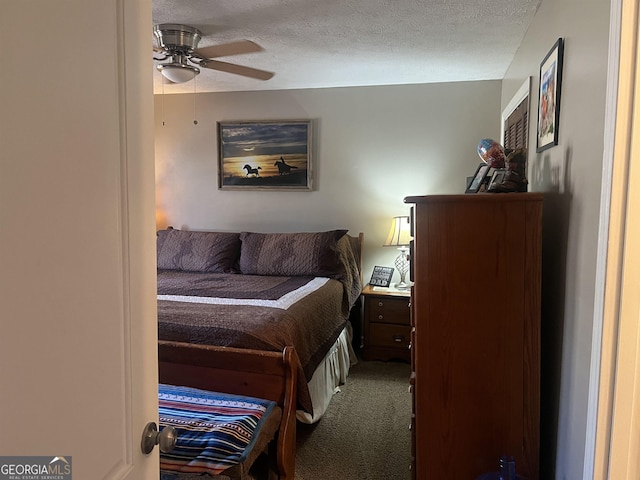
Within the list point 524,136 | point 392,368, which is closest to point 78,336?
point 524,136

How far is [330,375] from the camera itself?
119 inches

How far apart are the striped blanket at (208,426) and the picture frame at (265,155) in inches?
99.1

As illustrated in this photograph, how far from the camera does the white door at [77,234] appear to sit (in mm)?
548

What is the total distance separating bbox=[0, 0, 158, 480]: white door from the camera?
1.80 ft

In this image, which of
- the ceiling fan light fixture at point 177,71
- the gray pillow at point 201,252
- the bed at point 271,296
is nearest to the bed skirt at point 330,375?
the bed at point 271,296

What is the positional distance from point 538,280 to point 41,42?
5.13ft

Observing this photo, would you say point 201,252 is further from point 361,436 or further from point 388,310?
point 361,436

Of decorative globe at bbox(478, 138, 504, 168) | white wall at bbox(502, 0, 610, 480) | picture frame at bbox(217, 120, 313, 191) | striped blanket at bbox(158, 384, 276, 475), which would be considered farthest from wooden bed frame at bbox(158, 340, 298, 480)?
picture frame at bbox(217, 120, 313, 191)

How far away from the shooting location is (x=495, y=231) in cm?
161

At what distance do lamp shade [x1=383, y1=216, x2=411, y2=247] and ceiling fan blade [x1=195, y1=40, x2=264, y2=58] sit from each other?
1880 mm

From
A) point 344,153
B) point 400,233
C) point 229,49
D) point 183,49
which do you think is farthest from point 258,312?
point 344,153

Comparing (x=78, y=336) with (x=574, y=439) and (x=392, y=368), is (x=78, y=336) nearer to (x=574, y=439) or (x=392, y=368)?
(x=574, y=439)

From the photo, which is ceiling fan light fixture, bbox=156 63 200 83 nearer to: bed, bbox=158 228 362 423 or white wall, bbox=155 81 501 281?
bed, bbox=158 228 362 423

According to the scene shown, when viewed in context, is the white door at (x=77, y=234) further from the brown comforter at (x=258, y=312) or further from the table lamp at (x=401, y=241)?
the table lamp at (x=401, y=241)
